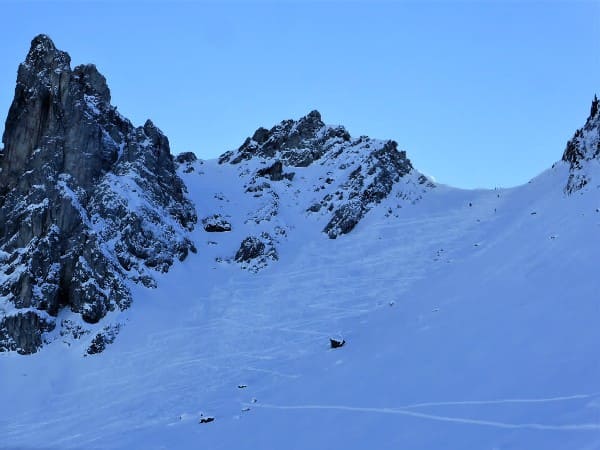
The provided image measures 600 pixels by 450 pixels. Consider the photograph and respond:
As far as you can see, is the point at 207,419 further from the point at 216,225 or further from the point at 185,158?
the point at 185,158

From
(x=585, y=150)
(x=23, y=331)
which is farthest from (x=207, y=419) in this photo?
(x=585, y=150)

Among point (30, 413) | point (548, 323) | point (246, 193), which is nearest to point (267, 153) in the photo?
point (246, 193)

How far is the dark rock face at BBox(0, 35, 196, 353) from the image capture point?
34781 millimetres

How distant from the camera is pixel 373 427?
14.1m

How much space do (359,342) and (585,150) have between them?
19179mm

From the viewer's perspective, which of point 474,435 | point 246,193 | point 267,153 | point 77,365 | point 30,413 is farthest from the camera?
point 267,153

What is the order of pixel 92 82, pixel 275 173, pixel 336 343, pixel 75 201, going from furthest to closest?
pixel 275 173, pixel 92 82, pixel 75 201, pixel 336 343

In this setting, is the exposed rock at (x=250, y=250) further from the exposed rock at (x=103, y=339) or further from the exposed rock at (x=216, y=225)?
the exposed rock at (x=103, y=339)

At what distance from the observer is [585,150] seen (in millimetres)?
33094

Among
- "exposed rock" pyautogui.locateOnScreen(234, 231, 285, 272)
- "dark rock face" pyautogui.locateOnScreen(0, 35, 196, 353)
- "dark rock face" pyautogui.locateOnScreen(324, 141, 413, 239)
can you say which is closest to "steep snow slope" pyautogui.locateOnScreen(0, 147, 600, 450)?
"exposed rock" pyautogui.locateOnScreen(234, 231, 285, 272)

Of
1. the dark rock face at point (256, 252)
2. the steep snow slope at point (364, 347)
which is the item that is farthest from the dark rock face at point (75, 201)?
the dark rock face at point (256, 252)

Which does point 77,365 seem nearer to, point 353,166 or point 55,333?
point 55,333

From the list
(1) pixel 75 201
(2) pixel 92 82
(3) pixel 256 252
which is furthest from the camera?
(2) pixel 92 82

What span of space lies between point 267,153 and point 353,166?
1448 centimetres
